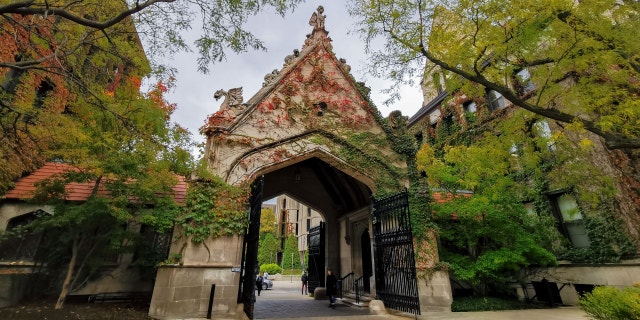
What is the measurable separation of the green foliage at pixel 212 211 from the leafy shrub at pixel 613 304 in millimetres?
8011

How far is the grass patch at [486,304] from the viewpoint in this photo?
391 inches

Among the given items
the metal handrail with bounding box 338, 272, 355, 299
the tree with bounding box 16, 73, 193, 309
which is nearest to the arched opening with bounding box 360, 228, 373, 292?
the metal handrail with bounding box 338, 272, 355, 299

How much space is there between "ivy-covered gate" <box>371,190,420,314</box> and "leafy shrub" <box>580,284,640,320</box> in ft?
12.3

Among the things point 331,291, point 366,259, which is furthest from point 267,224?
point 331,291

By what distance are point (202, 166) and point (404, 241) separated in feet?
20.8

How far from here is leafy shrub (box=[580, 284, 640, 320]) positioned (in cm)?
486

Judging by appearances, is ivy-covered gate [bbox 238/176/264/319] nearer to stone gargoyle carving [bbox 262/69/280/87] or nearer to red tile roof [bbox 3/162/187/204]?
red tile roof [bbox 3/162/187/204]

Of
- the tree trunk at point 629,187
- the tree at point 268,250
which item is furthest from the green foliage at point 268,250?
the tree trunk at point 629,187

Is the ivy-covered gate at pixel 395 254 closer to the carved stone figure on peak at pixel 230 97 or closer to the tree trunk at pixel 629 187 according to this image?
the carved stone figure on peak at pixel 230 97

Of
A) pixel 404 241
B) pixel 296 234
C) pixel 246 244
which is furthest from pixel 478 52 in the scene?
pixel 296 234

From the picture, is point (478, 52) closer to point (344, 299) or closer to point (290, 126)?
point (290, 126)

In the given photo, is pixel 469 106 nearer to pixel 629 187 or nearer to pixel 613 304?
pixel 629 187

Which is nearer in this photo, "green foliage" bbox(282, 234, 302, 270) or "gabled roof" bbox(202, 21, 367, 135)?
"gabled roof" bbox(202, 21, 367, 135)

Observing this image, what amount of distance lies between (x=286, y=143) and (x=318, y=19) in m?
6.17
